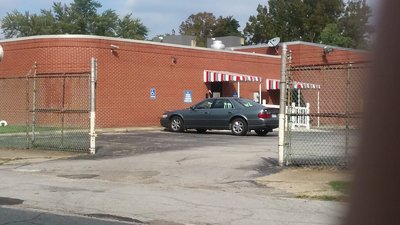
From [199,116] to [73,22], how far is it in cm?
5089

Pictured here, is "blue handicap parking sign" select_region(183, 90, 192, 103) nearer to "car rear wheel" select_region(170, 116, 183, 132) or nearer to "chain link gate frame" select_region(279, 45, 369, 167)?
"car rear wheel" select_region(170, 116, 183, 132)

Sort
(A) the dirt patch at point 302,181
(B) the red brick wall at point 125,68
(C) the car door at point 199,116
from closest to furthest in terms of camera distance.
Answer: (A) the dirt patch at point 302,181 < (C) the car door at point 199,116 < (B) the red brick wall at point 125,68

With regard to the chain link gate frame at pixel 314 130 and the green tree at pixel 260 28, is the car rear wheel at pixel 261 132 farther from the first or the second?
the green tree at pixel 260 28

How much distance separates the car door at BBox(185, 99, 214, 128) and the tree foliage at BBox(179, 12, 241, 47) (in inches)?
2302

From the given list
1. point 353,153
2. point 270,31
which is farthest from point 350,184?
point 270,31

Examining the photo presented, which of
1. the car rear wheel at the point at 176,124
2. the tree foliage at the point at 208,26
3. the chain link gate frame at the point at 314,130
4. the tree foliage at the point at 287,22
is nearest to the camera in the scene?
the chain link gate frame at the point at 314,130

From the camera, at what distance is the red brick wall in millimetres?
24062

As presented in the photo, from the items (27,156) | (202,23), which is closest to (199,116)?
(27,156)

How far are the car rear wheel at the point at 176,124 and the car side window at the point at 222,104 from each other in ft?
5.81

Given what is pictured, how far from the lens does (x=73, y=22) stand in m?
68.9

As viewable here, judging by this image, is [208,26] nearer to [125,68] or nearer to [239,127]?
[125,68]

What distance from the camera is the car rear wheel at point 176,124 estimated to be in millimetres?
22812

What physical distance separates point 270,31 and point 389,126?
66.5 meters

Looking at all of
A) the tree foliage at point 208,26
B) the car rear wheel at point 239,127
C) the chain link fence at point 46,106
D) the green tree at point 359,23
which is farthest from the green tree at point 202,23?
the green tree at point 359,23
